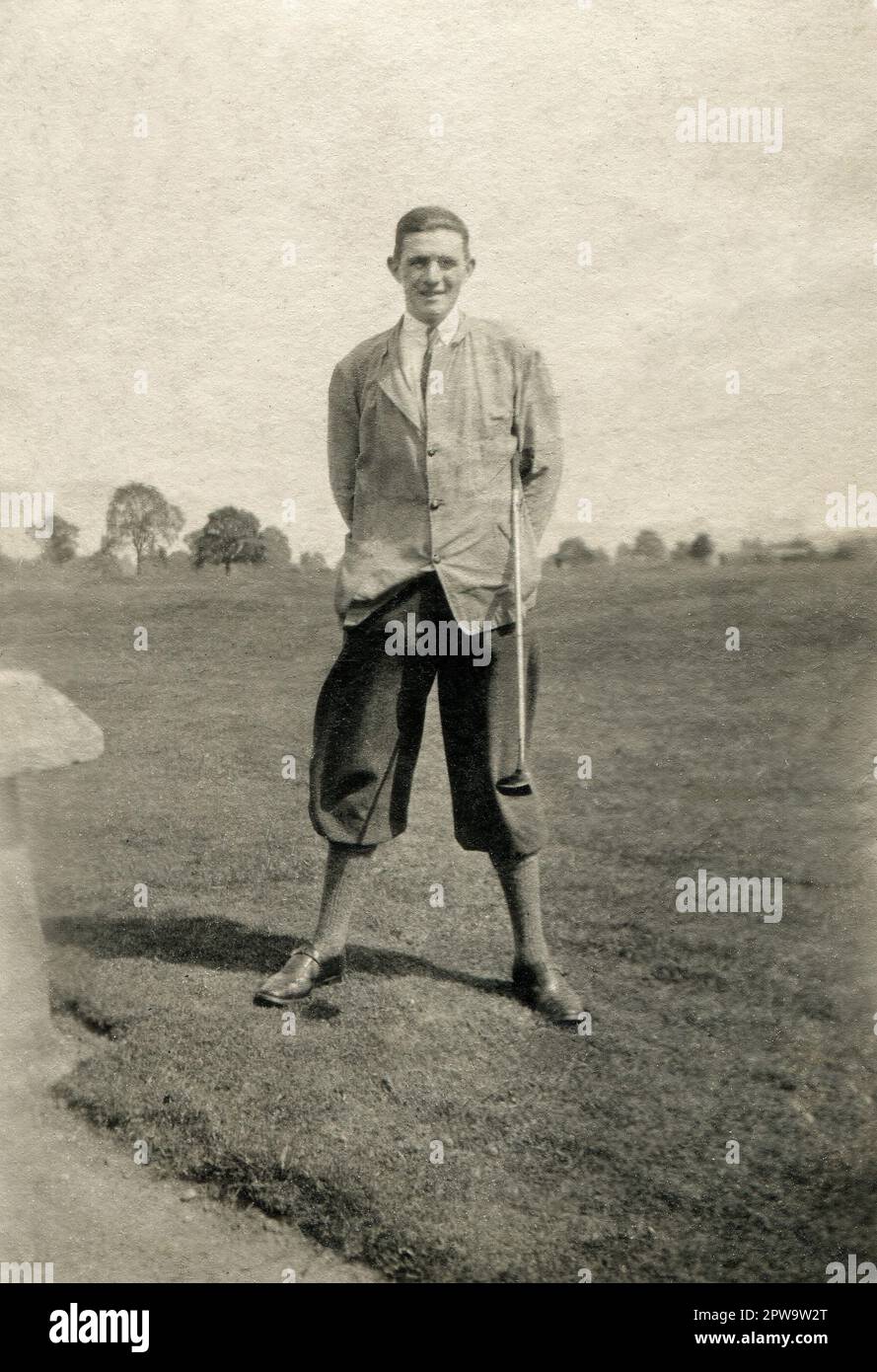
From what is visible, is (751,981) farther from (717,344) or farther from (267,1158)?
(717,344)

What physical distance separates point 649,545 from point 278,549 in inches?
52.4

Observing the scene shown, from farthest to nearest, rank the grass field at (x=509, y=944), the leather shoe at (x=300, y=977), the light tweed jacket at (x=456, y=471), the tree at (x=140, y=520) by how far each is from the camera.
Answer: the tree at (x=140, y=520) → the leather shoe at (x=300, y=977) → the light tweed jacket at (x=456, y=471) → the grass field at (x=509, y=944)

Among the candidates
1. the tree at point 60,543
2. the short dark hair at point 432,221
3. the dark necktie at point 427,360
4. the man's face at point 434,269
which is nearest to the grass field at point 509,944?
the tree at point 60,543

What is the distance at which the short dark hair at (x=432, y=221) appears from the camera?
472 centimetres

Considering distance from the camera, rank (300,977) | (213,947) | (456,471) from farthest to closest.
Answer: (213,947), (300,977), (456,471)

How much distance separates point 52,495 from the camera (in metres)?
4.91

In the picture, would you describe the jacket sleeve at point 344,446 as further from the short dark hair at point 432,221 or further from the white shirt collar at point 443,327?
the short dark hair at point 432,221

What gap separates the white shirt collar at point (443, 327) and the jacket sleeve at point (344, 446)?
29 cm

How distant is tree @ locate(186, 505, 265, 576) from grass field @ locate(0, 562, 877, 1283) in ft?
0.44

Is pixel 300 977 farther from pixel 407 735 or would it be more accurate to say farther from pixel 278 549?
pixel 278 549

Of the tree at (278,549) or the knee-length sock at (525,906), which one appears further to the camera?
the tree at (278,549)

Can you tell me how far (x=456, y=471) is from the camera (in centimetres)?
466

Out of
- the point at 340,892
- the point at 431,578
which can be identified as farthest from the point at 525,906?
the point at 431,578

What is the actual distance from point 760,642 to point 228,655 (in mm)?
1927
